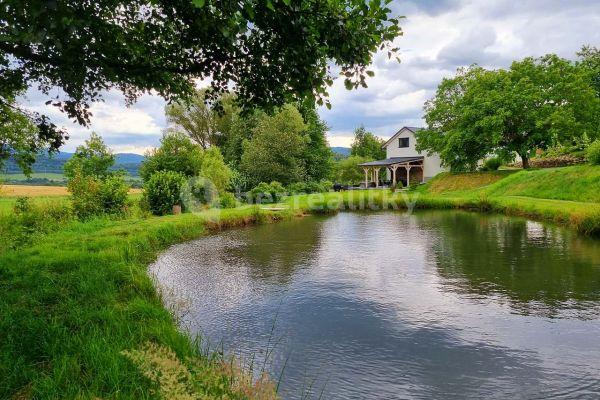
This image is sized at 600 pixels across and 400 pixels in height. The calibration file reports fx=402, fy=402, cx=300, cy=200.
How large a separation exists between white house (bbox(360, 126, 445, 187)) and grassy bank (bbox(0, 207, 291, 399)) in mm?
37741

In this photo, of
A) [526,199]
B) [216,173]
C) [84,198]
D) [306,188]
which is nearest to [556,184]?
[526,199]

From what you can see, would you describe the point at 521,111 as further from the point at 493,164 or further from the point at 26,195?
the point at 26,195

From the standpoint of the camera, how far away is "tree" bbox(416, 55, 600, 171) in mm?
33844

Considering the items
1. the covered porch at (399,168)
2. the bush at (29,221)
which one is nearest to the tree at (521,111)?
the covered porch at (399,168)

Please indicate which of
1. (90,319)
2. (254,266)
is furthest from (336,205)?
(90,319)

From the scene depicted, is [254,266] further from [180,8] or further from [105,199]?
[105,199]

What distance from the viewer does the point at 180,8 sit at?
5965mm

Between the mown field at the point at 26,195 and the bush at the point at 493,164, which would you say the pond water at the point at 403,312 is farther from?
the bush at the point at 493,164

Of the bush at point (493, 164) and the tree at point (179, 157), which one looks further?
the bush at point (493, 164)

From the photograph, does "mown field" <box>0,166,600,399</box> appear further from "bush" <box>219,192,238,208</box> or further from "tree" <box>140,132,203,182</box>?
"tree" <box>140,132,203,182</box>

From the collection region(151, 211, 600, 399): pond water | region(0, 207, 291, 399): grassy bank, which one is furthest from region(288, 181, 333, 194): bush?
region(0, 207, 291, 399): grassy bank

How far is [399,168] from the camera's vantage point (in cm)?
5072

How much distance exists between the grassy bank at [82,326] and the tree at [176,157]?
18.6 meters

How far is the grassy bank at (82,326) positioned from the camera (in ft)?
12.9
